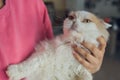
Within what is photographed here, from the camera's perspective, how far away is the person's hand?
28.4 inches

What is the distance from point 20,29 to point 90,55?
8.8 inches

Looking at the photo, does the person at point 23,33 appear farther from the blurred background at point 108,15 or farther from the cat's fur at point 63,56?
the blurred background at point 108,15

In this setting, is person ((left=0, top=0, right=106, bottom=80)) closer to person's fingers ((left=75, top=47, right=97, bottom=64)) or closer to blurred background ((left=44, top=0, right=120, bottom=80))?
person's fingers ((left=75, top=47, right=97, bottom=64))

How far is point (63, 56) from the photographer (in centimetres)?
71

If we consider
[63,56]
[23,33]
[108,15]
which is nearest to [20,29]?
[23,33]

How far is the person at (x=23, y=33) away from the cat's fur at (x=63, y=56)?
0.07ft

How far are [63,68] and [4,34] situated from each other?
0.63ft

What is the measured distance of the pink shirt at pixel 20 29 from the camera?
26.6 inches

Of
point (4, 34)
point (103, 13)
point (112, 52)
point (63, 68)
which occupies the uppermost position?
point (4, 34)

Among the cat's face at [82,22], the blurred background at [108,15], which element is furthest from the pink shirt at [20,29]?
the blurred background at [108,15]

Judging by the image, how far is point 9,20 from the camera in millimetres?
696

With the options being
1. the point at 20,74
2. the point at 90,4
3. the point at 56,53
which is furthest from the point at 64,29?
the point at 90,4

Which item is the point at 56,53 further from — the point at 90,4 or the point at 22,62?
the point at 90,4

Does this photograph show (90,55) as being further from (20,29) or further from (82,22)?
(20,29)
